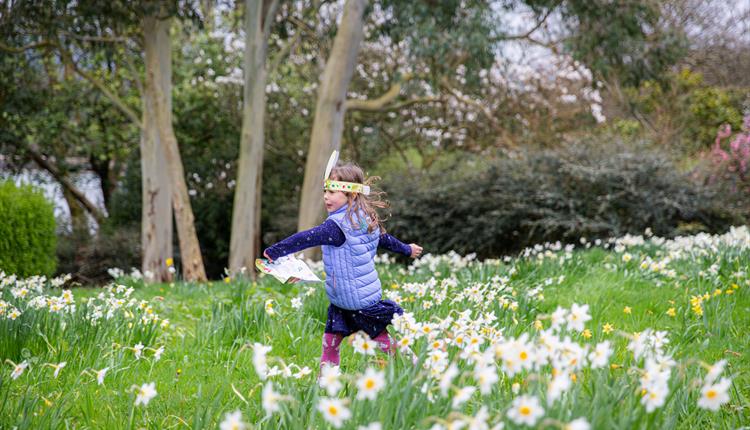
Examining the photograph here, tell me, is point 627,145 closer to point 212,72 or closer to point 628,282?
point 628,282

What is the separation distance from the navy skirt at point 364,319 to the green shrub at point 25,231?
7.07 meters

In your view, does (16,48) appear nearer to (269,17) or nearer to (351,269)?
(269,17)

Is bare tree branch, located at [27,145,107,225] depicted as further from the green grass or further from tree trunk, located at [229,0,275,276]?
the green grass

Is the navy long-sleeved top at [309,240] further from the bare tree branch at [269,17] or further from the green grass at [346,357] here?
the bare tree branch at [269,17]

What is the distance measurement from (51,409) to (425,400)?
1.36 m

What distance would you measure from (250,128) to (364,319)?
659 cm

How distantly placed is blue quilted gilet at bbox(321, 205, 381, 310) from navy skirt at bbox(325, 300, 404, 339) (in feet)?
0.14

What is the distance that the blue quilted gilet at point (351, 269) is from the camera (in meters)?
3.21

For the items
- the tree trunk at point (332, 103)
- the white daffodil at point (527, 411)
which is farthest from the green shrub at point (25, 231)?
the white daffodil at point (527, 411)

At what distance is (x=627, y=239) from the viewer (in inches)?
271

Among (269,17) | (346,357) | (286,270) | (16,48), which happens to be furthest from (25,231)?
(286,270)

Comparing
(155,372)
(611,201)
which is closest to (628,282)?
(155,372)

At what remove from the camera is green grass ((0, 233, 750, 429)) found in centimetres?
206

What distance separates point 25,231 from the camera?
913 cm
